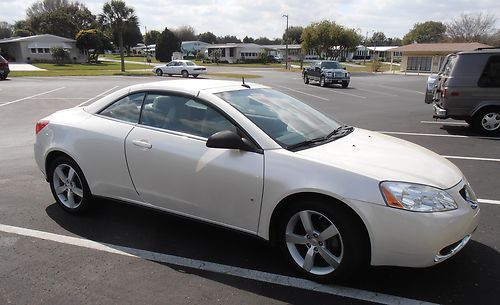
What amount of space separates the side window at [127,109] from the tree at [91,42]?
68739mm

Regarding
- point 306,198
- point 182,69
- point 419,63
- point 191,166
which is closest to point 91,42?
point 182,69

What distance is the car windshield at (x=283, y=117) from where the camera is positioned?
11.9ft

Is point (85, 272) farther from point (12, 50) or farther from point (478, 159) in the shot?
point (12, 50)

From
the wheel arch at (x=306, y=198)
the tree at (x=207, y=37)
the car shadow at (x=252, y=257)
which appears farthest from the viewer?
the tree at (x=207, y=37)

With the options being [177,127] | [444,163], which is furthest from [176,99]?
[444,163]

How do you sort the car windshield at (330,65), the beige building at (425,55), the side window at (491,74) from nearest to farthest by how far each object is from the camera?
the side window at (491,74), the car windshield at (330,65), the beige building at (425,55)

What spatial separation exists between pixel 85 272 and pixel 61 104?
13.7m

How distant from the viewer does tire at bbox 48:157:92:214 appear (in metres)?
4.55

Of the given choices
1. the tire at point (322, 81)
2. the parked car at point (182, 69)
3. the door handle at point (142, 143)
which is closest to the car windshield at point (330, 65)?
the tire at point (322, 81)

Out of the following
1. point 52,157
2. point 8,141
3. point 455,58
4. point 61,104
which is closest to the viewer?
point 52,157

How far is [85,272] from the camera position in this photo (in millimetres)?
3510

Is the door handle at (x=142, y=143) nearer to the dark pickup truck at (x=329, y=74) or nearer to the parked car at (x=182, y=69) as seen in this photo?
the dark pickup truck at (x=329, y=74)

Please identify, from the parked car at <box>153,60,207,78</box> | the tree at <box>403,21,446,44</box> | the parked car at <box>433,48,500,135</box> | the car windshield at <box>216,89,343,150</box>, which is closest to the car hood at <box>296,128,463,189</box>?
the car windshield at <box>216,89,343,150</box>

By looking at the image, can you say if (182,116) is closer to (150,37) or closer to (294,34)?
(150,37)
